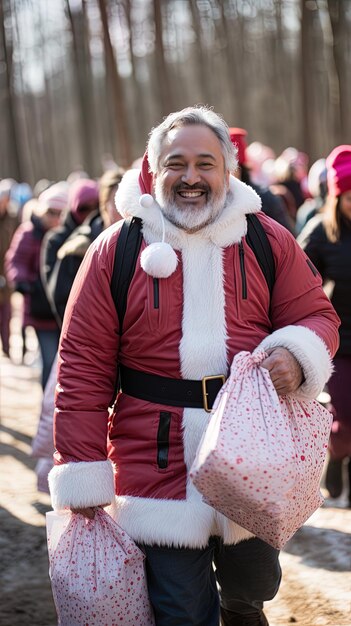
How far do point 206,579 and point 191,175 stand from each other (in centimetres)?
135

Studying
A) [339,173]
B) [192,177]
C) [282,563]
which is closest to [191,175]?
[192,177]

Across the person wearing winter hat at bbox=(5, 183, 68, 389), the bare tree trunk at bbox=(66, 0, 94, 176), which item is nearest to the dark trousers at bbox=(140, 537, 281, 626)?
the person wearing winter hat at bbox=(5, 183, 68, 389)

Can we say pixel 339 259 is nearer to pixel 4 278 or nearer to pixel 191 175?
pixel 191 175

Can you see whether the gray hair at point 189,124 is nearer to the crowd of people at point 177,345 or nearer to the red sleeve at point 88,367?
the crowd of people at point 177,345

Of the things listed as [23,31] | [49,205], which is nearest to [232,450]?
[49,205]

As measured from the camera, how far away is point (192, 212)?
3428 mm

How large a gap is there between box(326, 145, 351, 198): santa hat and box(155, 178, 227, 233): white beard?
2608mm

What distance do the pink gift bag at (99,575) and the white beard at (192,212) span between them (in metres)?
0.99

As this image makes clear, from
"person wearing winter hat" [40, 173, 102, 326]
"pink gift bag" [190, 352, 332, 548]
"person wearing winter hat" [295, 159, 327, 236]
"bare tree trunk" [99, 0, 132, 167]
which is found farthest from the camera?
"bare tree trunk" [99, 0, 132, 167]

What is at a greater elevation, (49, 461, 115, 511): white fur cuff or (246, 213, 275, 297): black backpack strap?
(246, 213, 275, 297): black backpack strap

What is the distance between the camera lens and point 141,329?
11.2 feet

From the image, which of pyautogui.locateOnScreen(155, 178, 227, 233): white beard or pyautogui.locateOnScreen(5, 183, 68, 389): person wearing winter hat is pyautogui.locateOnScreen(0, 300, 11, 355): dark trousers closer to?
pyautogui.locateOnScreen(5, 183, 68, 389): person wearing winter hat

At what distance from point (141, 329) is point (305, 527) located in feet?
10.4

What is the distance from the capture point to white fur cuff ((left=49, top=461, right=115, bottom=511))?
3.36 metres
